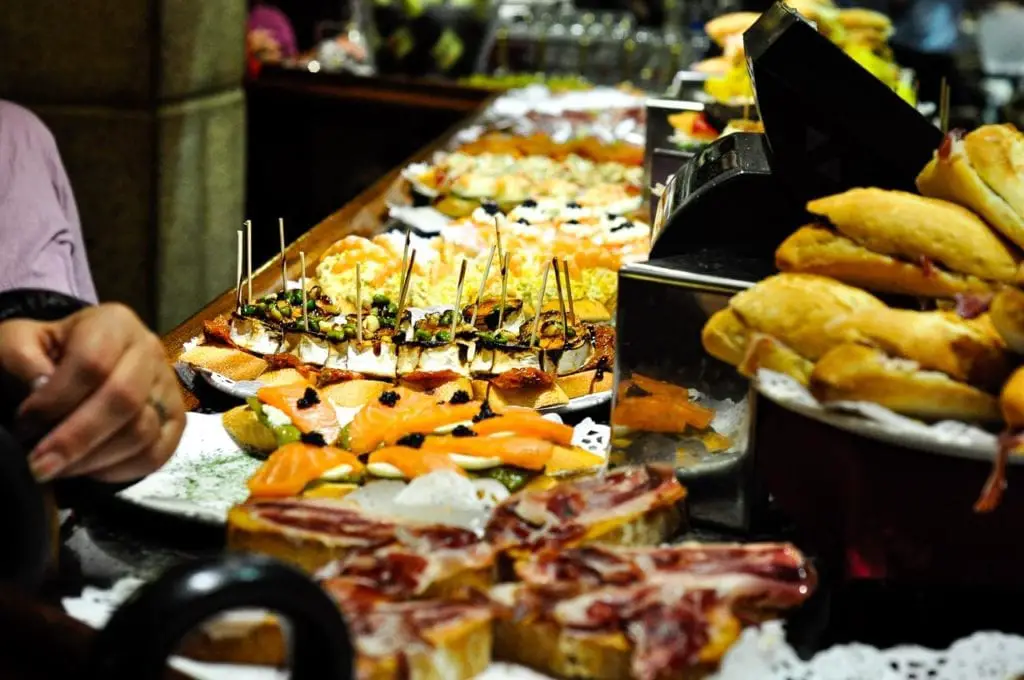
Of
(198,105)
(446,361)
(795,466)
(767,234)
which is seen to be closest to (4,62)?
(198,105)

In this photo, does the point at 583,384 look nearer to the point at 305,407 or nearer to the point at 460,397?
the point at 460,397

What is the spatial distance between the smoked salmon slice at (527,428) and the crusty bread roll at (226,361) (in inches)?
24.5

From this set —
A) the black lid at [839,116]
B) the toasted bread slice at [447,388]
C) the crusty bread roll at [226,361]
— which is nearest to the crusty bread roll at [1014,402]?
the black lid at [839,116]

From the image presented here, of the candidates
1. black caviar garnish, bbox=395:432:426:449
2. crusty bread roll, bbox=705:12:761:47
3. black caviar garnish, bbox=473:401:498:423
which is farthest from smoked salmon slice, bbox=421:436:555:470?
crusty bread roll, bbox=705:12:761:47

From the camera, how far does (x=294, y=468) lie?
1946 millimetres

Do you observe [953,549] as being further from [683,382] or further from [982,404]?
[683,382]

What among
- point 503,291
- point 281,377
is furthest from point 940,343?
point 281,377

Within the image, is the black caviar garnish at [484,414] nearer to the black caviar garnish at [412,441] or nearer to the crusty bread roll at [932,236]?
the black caviar garnish at [412,441]

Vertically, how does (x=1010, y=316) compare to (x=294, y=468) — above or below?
above

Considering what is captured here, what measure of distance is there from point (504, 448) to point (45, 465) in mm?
758

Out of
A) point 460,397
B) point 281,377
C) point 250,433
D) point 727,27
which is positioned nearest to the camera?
point 250,433

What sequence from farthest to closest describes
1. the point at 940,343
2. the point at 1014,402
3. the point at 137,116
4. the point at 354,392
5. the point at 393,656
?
1. the point at 137,116
2. the point at 354,392
3. the point at 940,343
4. the point at 1014,402
5. the point at 393,656

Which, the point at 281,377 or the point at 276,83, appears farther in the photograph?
the point at 276,83

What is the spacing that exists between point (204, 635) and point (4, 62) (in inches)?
163
